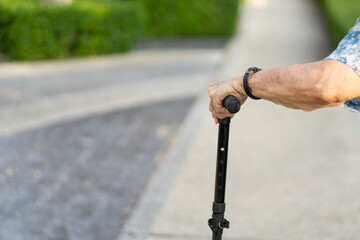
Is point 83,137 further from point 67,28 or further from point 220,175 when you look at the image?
point 67,28

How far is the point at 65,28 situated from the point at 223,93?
8169 millimetres

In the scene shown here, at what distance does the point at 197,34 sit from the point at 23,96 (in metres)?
6.42

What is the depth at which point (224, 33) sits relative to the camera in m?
13.2

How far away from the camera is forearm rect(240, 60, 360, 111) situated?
1991 mm

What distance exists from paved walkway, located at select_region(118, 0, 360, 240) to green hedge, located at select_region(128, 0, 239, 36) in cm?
518

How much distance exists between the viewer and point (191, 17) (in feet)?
43.1

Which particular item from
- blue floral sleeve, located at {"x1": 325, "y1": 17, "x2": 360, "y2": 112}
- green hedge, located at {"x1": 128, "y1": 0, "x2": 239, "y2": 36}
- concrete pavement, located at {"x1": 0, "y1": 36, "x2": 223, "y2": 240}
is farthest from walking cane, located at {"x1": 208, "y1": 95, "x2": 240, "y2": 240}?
green hedge, located at {"x1": 128, "y1": 0, "x2": 239, "y2": 36}

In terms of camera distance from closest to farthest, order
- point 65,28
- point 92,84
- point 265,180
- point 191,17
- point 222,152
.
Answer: point 222,152 < point 265,180 < point 92,84 < point 65,28 < point 191,17

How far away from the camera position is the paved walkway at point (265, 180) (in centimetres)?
407

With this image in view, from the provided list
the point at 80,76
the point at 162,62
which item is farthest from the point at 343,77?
the point at 162,62

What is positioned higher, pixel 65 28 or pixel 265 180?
pixel 65 28

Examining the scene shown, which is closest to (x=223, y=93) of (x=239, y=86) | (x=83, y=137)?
(x=239, y=86)

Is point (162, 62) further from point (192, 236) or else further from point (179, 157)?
point (192, 236)

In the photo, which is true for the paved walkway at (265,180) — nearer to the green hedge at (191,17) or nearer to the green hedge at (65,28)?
the green hedge at (65,28)
